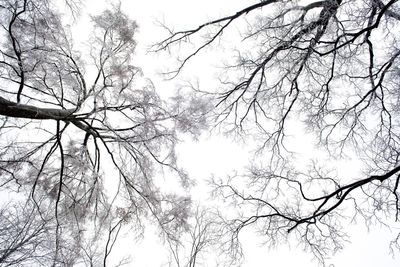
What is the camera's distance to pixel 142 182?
6004 mm

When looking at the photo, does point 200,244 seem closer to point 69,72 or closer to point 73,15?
point 69,72

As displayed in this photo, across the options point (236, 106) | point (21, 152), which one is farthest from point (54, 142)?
point (236, 106)

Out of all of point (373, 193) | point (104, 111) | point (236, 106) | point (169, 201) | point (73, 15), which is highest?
point (73, 15)

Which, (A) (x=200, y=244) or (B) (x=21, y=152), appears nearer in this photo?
(B) (x=21, y=152)

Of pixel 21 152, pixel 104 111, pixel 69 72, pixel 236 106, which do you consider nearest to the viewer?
pixel 104 111

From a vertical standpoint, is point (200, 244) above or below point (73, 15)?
below

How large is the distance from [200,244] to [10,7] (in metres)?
7.05

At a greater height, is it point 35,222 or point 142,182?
point 35,222

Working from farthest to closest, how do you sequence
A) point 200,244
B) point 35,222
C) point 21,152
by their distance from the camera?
point 35,222 → point 200,244 → point 21,152

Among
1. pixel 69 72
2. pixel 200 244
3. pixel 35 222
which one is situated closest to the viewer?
pixel 69 72

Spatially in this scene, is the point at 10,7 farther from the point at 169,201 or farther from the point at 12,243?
→ the point at 12,243

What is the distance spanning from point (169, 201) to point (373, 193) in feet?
12.2

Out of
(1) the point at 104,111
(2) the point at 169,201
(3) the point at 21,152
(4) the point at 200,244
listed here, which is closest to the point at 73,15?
(1) the point at 104,111

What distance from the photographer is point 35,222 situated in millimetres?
8898
